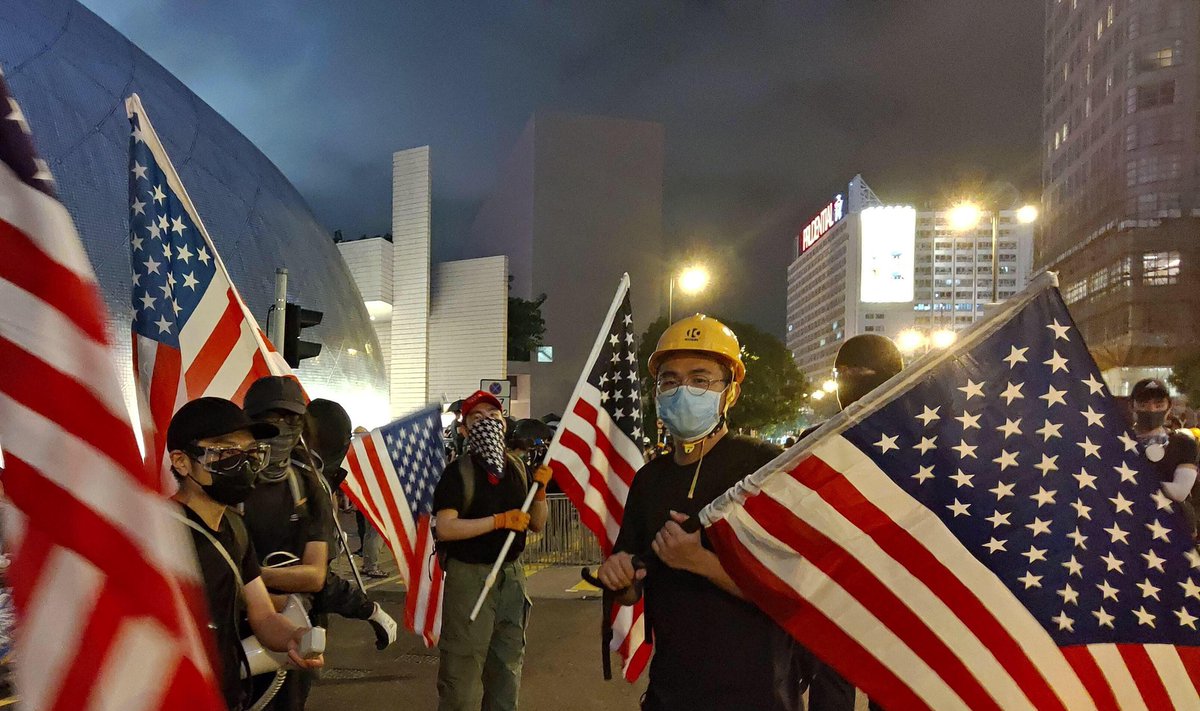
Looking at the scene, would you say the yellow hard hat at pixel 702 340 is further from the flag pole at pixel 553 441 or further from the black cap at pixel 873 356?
the flag pole at pixel 553 441

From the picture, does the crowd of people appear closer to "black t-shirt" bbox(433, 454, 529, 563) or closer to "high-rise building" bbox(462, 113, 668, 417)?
"black t-shirt" bbox(433, 454, 529, 563)

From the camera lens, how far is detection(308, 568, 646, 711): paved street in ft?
18.2

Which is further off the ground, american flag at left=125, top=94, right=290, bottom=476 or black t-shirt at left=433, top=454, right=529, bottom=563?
american flag at left=125, top=94, right=290, bottom=476

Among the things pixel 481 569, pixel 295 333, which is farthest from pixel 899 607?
pixel 295 333

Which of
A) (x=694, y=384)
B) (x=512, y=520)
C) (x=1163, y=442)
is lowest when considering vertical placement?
(x=512, y=520)

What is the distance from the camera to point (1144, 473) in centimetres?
202

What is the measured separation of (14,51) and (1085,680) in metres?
16.8

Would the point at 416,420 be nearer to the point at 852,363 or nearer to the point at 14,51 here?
the point at 852,363

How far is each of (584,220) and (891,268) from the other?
2871 inches

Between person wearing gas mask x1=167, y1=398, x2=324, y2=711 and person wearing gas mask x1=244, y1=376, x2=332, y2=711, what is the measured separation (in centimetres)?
60

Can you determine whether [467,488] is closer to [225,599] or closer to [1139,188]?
[225,599]

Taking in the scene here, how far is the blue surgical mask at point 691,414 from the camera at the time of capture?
105 inches

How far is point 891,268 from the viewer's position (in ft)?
355

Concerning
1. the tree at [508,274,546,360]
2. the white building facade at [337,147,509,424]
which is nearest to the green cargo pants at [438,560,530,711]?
the white building facade at [337,147,509,424]
